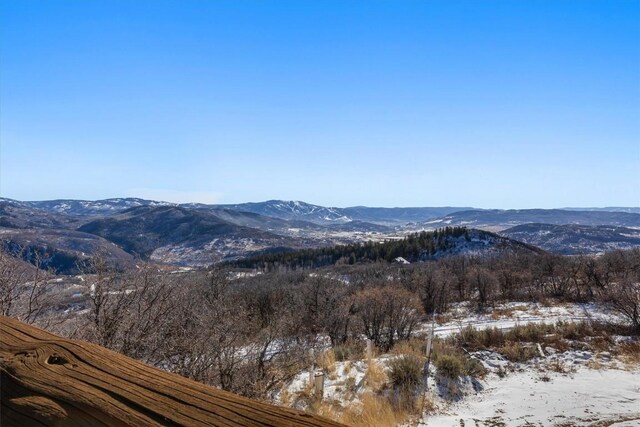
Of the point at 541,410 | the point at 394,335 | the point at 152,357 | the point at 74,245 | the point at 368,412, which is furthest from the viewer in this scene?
the point at 74,245

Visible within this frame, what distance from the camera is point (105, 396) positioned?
1149 millimetres

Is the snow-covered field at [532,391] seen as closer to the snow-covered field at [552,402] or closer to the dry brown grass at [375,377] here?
the snow-covered field at [552,402]

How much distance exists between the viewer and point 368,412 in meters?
8.88

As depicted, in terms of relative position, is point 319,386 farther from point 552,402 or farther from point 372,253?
point 372,253

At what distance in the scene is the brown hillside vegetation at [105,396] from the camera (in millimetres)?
1075

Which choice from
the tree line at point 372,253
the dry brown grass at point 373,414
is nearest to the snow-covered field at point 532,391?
the dry brown grass at point 373,414

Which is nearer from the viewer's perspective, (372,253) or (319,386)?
(319,386)

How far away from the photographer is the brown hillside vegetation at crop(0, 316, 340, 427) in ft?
3.53

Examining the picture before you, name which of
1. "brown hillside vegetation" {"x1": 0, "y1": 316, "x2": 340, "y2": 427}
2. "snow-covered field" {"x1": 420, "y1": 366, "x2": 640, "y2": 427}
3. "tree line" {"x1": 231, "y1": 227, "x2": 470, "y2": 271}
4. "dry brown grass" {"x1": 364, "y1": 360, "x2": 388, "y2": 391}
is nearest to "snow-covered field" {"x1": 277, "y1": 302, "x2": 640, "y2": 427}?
"snow-covered field" {"x1": 420, "y1": 366, "x2": 640, "y2": 427}

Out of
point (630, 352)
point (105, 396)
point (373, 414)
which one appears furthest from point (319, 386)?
point (630, 352)

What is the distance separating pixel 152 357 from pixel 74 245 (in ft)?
719

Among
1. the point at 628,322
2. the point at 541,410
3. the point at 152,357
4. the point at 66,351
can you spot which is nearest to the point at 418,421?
the point at 541,410

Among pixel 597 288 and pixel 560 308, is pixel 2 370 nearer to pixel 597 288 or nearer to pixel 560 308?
pixel 560 308

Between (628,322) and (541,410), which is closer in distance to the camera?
(541,410)
